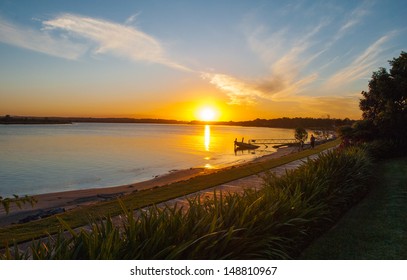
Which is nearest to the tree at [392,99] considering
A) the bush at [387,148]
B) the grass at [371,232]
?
the bush at [387,148]

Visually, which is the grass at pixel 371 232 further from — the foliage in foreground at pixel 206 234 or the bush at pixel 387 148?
the bush at pixel 387 148

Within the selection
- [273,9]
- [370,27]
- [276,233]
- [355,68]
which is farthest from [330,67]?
[276,233]

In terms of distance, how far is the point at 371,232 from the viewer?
592 centimetres

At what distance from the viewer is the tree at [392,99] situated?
636 inches

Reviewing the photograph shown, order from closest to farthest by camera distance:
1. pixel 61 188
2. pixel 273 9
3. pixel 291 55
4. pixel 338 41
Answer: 1. pixel 273 9
2. pixel 338 41
3. pixel 291 55
4. pixel 61 188

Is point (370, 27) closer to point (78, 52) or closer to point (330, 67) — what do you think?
point (330, 67)

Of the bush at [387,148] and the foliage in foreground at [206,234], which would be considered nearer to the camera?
the foliage in foreground at [206,234]

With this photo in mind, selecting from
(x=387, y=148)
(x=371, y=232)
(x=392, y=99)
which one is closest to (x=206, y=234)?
(x=371, y=232)

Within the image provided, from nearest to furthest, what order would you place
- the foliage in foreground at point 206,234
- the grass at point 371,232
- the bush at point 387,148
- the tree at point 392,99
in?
the foliage in foreground at point 206,234 < the grass at point 371,232 < the bush at point 387,148 < the tree at point 392,99

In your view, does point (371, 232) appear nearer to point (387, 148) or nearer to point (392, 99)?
point (387, 148)

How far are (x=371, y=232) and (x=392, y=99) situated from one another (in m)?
12.8

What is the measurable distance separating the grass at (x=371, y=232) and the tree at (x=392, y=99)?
870 centimetres
